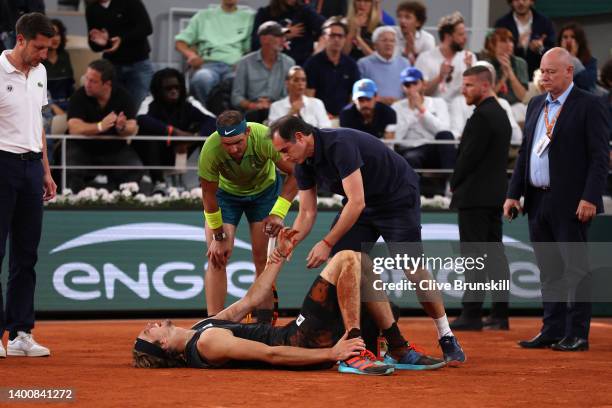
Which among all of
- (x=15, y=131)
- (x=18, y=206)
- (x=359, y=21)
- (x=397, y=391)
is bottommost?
(x=397, y=391)

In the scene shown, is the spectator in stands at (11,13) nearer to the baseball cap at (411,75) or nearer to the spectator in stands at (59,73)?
the spectator in stands at (59,73)

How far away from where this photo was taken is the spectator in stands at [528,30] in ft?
58.5

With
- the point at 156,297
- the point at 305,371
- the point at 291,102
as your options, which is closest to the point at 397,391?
the point at 305,371

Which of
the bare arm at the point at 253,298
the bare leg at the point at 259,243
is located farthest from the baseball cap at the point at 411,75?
the bare arm at the point at 253,298

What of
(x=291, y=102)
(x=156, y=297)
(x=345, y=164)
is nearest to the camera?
(x=345, y=164)

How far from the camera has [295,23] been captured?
16.6 m

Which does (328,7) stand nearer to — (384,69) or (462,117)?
(384,69)

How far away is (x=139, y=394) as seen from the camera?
6996mm

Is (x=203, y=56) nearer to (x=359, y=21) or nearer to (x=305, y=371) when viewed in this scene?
(x=359, y=21)

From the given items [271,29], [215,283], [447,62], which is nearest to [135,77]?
[271,29]

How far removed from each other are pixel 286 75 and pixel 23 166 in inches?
274

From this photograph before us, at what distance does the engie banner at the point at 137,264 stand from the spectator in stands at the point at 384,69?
288 cm

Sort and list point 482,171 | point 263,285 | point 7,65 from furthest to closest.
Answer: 1. point 482,171
2. point 7,65
3. point 263,285

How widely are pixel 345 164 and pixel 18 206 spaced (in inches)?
115
